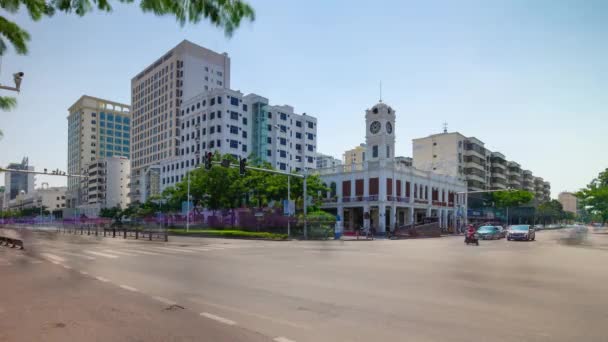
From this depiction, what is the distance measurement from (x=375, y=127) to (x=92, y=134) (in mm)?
114604

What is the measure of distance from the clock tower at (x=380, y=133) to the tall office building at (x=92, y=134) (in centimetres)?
10912

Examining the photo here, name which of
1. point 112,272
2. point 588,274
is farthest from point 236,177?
point 588,274

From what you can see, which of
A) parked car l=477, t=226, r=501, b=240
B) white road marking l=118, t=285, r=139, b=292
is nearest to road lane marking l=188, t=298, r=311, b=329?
white road marking l=118, t=285, r=139, b=292

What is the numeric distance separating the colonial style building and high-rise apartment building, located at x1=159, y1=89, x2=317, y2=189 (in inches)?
815

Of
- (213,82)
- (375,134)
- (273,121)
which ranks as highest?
(213,82)

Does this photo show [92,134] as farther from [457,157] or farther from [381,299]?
[381,299]

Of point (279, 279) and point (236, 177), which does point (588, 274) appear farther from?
point (236, 177)

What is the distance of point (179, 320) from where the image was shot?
21.7ft

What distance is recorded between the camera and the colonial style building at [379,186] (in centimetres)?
5416

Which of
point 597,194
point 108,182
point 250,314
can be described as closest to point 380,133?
point 597,194

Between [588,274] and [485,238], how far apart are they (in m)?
30.1

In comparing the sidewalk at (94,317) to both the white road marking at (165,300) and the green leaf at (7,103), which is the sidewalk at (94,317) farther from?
the green leaf at (7,103)

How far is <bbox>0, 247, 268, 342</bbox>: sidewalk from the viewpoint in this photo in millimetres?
5809

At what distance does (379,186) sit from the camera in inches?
2108
